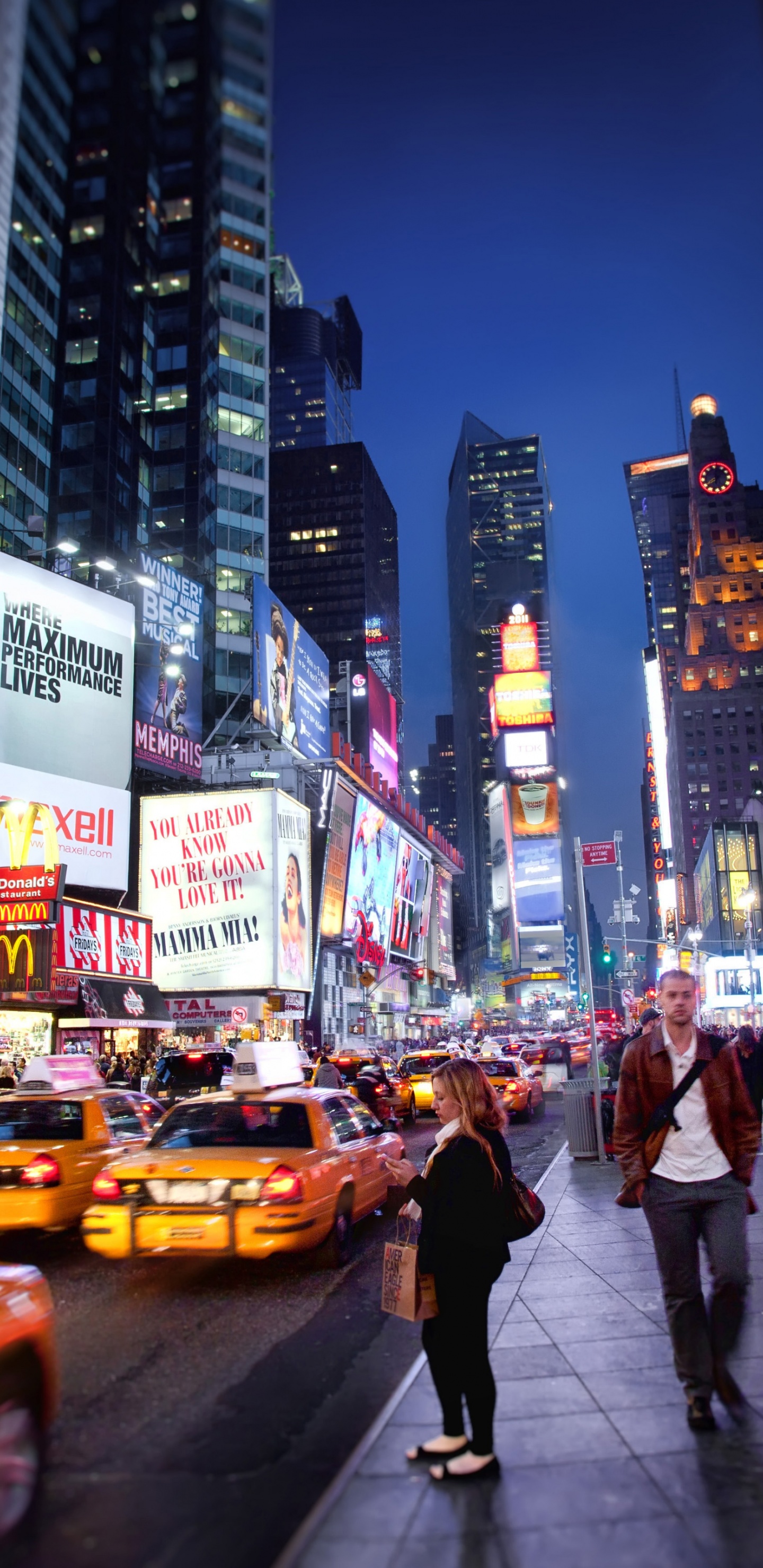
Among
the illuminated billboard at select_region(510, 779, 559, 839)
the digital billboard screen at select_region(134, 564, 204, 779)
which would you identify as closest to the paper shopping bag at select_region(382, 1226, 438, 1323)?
the digital billboard screen at select_region(134, 564, 204, 779)

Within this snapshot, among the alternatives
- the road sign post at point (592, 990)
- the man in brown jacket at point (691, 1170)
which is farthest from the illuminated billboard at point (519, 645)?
the man in brown jacket at point (691, 1170)

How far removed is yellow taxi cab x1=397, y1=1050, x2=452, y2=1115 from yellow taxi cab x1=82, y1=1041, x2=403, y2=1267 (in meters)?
15.2

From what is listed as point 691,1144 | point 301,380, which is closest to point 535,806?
point 301,380

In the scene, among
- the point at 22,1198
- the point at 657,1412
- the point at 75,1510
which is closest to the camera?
the point at 75,1510

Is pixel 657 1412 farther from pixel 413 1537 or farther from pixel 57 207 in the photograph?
pixel 57 207

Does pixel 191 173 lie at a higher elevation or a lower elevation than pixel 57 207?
lower

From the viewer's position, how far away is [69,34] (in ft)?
14.0

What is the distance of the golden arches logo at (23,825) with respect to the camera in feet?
91.8

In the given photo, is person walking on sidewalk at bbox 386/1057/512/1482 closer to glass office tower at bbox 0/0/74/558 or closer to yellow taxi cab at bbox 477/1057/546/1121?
yellow taxi cab at bbox 477/1057/546/1121

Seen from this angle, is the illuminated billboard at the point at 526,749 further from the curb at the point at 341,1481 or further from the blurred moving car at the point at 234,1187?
the curb at the point at 341,1481

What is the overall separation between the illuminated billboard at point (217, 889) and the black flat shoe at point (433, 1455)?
4079 centimetres

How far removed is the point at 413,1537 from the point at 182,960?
4294 centimetres

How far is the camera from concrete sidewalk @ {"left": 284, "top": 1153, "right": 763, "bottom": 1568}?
3.38m

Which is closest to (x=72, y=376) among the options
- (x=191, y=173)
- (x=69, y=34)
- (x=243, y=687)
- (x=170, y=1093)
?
(x=243, y=687)
